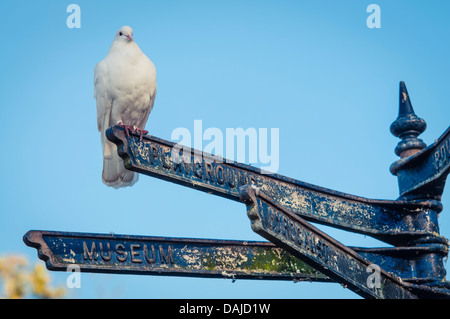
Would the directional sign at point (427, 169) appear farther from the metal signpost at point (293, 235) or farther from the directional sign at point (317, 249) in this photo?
A: the directional sign at point (317, 249)

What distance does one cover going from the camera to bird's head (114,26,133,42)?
711cm

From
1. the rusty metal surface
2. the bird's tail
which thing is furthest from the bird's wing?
the rusty metal surface

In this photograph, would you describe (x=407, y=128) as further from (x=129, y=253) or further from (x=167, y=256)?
(x=129, y=253)

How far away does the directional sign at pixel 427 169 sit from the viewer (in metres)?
3.86

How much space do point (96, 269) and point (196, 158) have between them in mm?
768

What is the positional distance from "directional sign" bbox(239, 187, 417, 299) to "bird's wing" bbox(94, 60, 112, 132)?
3742 millimetres

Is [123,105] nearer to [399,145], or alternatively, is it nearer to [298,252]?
[399,145]

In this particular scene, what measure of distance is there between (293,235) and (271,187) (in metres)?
0.71

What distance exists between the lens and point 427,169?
4.09 metres

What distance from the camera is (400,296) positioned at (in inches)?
146

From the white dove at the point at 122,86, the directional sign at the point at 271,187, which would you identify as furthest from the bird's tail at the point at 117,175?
the directional sign at the point at 271,187
